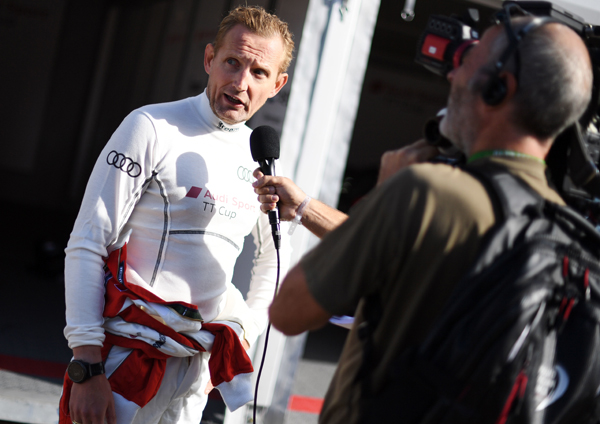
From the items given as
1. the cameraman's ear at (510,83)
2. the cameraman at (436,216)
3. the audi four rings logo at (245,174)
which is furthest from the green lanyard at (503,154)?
the audi four rings logo at (245,174)

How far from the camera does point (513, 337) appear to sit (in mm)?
917

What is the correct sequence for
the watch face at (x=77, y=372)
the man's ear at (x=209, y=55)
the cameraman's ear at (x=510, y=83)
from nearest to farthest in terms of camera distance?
the cameraman's ear at (x=510, y=83), the watch face at (x=77, y=372), the man's ear at (x=209, y=55)

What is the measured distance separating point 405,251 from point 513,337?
0.23m

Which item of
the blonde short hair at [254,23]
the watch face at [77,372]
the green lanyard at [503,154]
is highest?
the blonde short hair at [254,23]

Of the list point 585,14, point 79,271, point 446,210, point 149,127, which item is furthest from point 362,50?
point 446,210

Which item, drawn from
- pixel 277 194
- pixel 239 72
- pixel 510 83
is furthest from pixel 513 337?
pixel 239 72

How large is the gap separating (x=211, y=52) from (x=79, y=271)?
0.94 meters

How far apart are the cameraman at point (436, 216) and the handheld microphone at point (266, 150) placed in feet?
2.68

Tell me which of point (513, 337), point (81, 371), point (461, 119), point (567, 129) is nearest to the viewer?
point (513, 337)

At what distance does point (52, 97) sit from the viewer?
9125mm

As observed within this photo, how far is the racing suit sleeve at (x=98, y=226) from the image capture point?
1.59 metres

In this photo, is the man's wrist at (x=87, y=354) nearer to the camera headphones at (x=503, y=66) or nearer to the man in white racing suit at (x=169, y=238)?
the man in white racing suit at (x=169, y=238)

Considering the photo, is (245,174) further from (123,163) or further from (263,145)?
(123,163)

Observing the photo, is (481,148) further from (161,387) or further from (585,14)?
(585,14)
